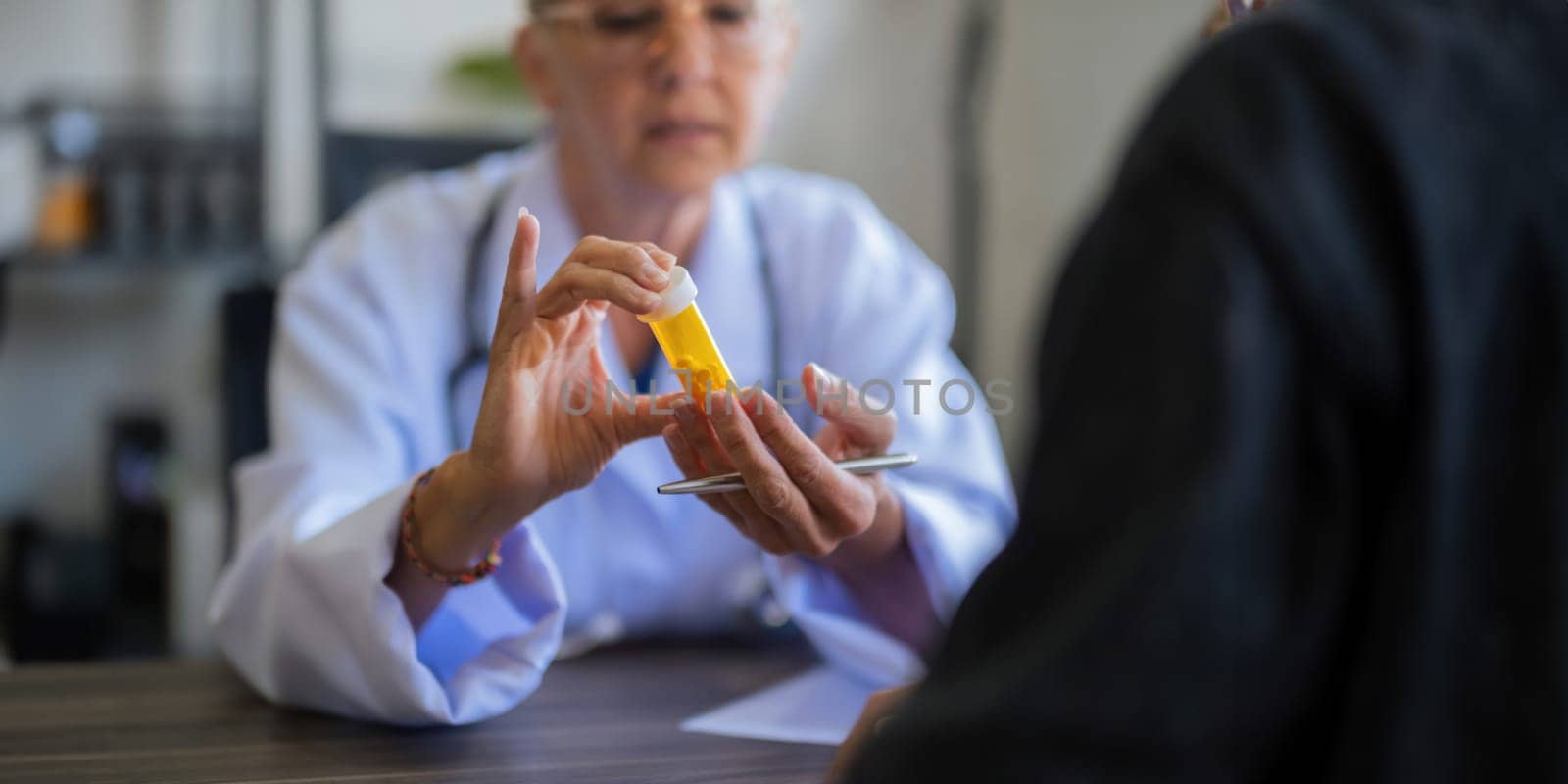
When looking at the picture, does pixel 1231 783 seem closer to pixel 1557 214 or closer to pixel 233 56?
pixel 1557 214

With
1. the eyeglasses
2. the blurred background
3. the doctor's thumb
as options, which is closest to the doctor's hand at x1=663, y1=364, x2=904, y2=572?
the doctor's thumb

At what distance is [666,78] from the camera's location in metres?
0.80

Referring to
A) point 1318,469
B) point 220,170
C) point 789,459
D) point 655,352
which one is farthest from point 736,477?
point 220,170

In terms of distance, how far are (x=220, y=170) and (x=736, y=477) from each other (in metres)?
2.10

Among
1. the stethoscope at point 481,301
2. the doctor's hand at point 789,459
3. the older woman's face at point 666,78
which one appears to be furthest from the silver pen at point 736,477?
the older woman's face at point 666,78

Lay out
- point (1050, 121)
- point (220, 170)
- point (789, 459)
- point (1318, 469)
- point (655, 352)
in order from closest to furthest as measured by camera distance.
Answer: point (1318, 469) → point (789, 459) → point (655, 352) → point (220, 170) → point (1050, 121)

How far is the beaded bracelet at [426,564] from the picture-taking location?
0.74 m

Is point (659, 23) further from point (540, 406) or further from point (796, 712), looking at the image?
point (796, 712)

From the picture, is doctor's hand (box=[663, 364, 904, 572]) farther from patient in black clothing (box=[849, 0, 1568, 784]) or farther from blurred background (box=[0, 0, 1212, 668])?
blurred background (box=[0, 0, 1212, 668])

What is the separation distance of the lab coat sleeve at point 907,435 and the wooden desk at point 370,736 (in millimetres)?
59

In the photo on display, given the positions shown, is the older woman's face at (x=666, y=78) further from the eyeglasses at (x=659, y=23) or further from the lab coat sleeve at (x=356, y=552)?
the lab coat sleeve at (x=356, y=552)

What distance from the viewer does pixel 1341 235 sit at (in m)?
0.31

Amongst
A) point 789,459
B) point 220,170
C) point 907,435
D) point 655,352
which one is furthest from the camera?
point 220,170

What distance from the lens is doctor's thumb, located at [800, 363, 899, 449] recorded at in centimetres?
68
